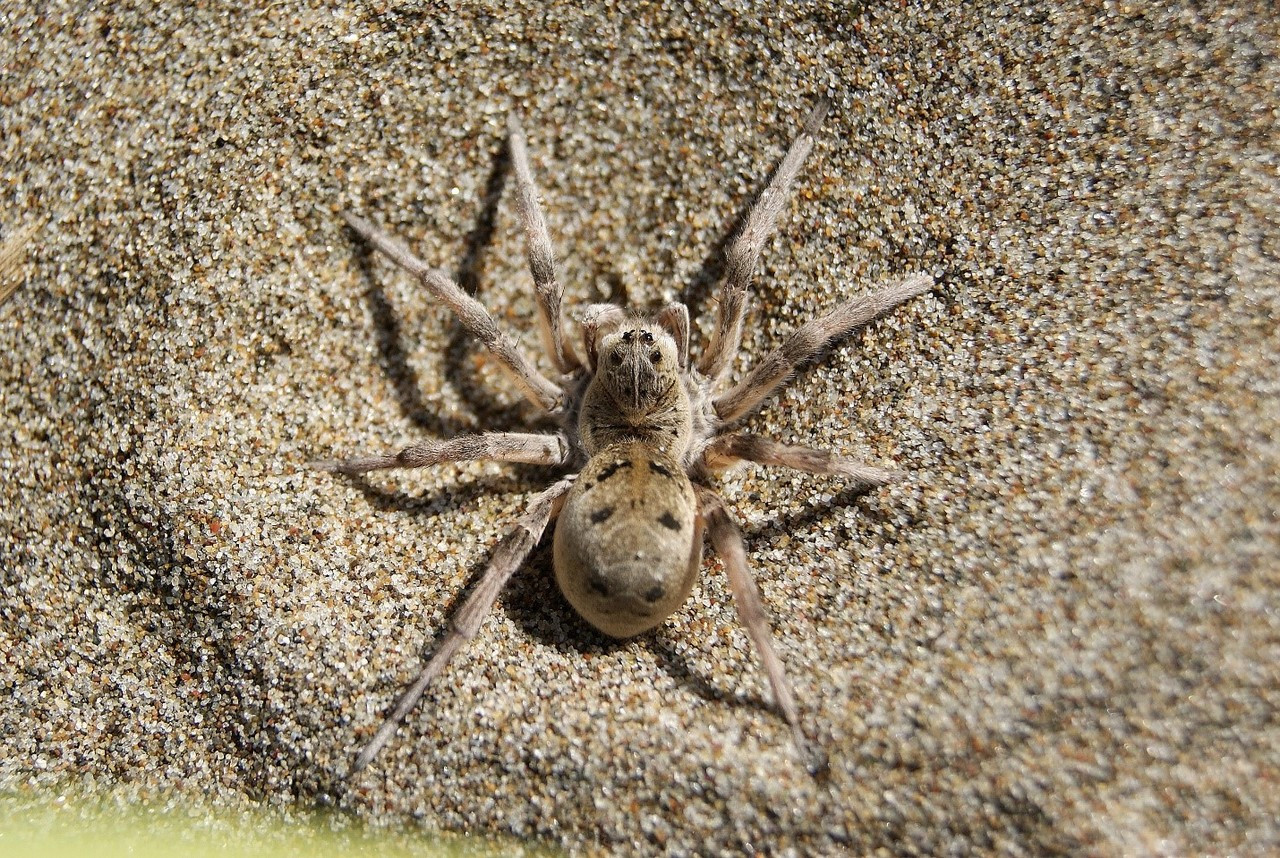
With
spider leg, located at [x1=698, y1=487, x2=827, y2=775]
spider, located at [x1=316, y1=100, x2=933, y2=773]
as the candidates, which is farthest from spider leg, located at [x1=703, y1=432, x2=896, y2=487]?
spider leg, located at [x1=698, y1=487, x2=827, y2=775]

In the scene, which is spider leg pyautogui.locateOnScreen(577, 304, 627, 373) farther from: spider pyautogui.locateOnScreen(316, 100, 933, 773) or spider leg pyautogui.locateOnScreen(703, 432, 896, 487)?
spider leg pyautogui.locateOnScreen(703, 432, 896, 487)

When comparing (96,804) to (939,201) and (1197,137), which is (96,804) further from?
(1197,137)

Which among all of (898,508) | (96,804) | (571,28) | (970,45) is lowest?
(96,804)

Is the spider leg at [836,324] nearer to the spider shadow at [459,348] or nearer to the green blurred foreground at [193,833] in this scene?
the spider shadow at [459,348]

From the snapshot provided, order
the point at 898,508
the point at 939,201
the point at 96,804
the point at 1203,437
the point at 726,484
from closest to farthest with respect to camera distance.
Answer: the point at 1203,437 → the point at 96,804 → the point at 898,508 → the point at 939,201 → the point at 726,484

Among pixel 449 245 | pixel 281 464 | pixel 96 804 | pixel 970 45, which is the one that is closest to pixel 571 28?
pixel 449 245

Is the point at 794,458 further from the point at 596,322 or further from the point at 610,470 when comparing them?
the point at 596,322
